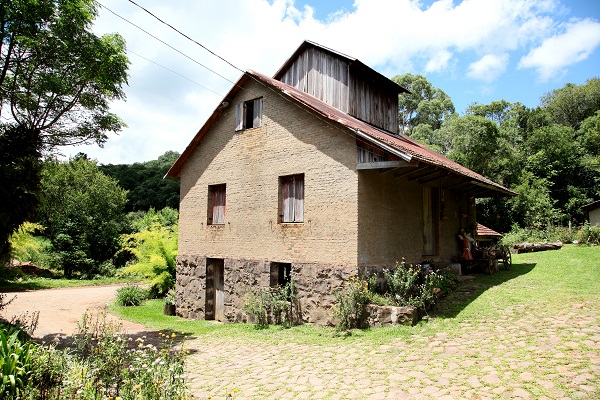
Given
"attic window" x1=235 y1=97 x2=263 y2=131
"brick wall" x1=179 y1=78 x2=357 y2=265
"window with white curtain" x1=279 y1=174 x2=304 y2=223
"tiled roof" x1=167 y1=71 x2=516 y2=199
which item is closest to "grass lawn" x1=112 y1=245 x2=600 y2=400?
"brick wall" x1=179 y1=78 x2=357 y2=265

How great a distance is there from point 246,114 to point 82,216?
20.8 metres

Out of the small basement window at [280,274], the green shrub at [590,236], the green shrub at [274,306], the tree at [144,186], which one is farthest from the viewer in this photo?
the tree at [144,186]

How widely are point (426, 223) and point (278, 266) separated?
5.19 m

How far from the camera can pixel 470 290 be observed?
1137cm

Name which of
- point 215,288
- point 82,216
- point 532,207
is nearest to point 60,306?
point 215,288

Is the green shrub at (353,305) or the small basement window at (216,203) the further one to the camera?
the small basement window at (216,203)

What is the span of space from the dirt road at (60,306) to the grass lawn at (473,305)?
4.78ft

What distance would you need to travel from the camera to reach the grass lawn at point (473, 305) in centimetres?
868

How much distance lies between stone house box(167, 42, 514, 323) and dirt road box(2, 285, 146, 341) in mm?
3632

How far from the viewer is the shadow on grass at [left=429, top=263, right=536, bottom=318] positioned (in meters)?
9.50

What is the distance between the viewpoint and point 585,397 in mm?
4906

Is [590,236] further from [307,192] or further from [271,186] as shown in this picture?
[271,186]

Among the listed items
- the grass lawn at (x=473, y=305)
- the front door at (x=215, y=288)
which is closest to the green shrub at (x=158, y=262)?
the grass lawn at (x=473, y=305)

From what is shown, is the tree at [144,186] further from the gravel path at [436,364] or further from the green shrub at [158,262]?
the gravel path at [436,364]
